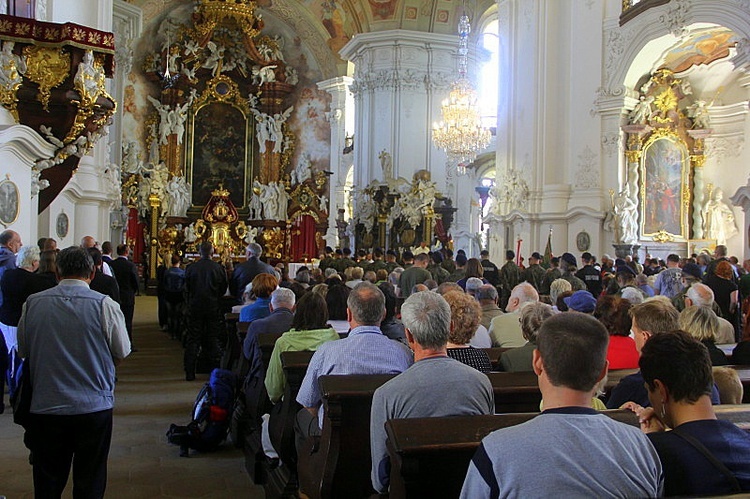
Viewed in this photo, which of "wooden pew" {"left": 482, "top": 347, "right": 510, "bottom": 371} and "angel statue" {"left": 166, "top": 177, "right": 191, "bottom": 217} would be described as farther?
"angel statue" {"left": 166, "top": 177, "right": 191, "bottom": 217}

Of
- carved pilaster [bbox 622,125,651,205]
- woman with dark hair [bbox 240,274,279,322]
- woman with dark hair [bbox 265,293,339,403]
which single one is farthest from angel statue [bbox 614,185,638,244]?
woman with dark hair [bbox 265,293,339,403]

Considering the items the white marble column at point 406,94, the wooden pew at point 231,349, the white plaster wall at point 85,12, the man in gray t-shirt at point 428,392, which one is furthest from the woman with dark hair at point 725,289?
the white marble column at point 406,94

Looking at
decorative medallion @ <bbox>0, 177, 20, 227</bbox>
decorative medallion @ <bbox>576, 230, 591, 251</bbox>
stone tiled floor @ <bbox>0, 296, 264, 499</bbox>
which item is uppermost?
decorative medallion @ <bbox>0, 177, 20, 227</bbox>

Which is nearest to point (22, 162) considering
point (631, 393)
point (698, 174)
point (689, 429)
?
point (631, 393)

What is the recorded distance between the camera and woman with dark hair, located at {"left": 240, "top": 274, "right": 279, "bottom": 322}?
279 inches

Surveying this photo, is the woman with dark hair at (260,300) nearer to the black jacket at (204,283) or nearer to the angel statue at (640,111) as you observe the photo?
the black jacket at (204,283)

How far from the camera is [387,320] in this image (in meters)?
5.44

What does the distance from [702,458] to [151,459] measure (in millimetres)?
4421

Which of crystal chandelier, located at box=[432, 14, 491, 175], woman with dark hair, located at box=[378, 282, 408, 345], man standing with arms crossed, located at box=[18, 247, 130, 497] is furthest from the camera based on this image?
crystal chandelier, located at box=[432, 14, 491, 175]

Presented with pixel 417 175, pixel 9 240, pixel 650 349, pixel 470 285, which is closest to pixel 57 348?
pixel 650 349

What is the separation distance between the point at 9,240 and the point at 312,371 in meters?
4.11

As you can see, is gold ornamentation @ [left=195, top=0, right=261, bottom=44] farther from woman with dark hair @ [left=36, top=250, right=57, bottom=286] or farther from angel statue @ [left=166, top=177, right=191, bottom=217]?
woman with dark hair @ [left=36, top=250, right=57, bottom=286]

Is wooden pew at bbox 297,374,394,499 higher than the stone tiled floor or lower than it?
higher

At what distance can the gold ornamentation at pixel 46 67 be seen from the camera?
796 centimetres
